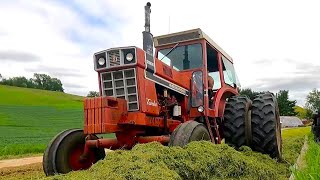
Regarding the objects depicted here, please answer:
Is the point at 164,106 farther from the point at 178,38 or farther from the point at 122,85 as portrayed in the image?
the point at 178,38

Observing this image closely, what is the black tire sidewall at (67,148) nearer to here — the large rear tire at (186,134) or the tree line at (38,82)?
the large rear tire at (186,134)

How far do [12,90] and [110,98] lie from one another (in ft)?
209

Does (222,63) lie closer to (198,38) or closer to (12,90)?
(198,38)

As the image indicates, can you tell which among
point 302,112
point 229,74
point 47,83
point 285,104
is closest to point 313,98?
point 302,112

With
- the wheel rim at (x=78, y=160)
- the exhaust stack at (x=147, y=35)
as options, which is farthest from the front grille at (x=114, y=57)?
the wheel rim at (x=78, y=160)

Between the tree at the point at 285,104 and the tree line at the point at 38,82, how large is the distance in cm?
5209

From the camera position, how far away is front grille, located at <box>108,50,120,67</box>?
5805 millimetres

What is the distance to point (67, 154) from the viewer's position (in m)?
6.03

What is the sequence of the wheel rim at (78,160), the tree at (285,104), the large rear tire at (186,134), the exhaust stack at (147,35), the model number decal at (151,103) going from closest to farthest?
the large rear tire at (186,134), the model number decal at (151,103), the wheel rim at (78,160), the exhaust stack at (147,35), the tree at (285,104)

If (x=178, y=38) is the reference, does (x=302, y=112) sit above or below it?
below

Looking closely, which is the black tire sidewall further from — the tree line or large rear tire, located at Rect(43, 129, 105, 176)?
the tree line

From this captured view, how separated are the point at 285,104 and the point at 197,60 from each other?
235ft

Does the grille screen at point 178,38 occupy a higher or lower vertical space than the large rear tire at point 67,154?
higher

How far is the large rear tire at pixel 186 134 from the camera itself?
5375mm
